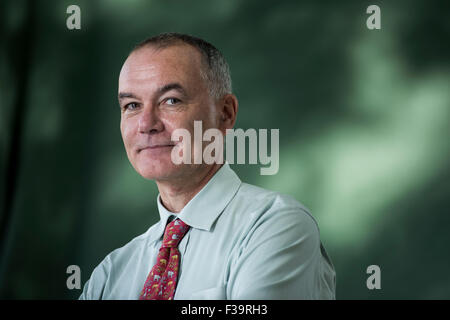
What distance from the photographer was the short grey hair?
1217 millimetres

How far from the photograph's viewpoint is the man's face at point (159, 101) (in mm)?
1179

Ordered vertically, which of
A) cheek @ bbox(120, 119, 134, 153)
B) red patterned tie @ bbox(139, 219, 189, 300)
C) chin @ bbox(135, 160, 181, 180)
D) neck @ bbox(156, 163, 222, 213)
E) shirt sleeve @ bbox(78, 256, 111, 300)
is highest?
cheek @ bbox(120, 119, 134, 153)

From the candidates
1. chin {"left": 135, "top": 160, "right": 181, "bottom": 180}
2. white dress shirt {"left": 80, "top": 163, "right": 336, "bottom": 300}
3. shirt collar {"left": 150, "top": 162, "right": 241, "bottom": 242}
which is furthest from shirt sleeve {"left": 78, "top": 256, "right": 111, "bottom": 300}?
chin {"left": 135, "top": 160, "right": 181, "bottom": 180}

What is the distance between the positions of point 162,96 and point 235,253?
16.0 inches

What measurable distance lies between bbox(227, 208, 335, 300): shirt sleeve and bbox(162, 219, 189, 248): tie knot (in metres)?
0.20

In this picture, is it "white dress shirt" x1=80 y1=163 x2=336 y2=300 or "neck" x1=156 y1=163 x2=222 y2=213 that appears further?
"neck" x1=156 y1=163 x2=222 y2=213

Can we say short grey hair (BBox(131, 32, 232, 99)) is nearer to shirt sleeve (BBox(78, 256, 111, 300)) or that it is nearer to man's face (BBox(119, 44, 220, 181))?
man's face (BBox(119, 44, 220, 181))

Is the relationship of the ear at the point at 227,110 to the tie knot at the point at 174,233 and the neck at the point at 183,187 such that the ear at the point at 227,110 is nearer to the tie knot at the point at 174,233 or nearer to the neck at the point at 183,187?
the neck at the point at 183,187

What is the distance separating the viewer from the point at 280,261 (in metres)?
0.95

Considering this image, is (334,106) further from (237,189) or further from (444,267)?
(237,189)

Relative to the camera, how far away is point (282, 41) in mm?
2174

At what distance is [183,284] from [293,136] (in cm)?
116
